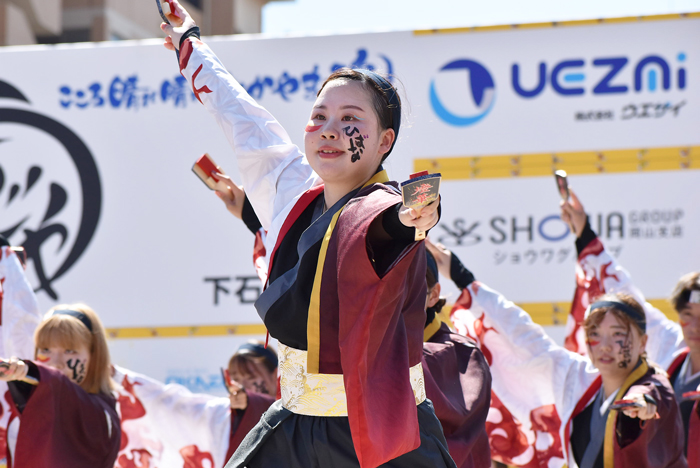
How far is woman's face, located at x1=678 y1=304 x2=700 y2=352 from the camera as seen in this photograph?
3254 millimetres

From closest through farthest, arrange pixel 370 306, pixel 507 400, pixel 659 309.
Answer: pixel 370 306
pixel 507 400
pixel 659 309

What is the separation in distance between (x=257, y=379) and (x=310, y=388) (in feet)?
7.87

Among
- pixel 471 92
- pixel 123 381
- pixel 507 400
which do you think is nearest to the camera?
pixel 507 400

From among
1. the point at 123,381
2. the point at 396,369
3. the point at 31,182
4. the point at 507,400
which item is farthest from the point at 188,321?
the point at 396,369

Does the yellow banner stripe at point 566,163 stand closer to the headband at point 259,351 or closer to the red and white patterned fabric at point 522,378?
the red and white patterned fabric at point 522,378

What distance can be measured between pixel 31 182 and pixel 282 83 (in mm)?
1580

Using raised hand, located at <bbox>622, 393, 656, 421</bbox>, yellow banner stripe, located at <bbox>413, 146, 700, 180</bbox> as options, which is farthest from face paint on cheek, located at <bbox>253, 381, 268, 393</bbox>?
raised hand, located at <bbox>622, 393, 656, 421</bbox>

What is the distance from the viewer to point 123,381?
3.55 metres

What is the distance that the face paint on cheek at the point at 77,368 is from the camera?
2967 millimetres

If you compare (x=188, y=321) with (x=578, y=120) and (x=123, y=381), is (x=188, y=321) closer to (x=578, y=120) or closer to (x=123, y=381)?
(x=123, y=381)

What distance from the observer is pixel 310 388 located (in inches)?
54.2

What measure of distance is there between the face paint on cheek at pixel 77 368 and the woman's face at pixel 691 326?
2.41m

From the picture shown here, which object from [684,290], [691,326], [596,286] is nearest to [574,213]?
[596,286]

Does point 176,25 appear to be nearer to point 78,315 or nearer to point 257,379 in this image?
point 78,315
